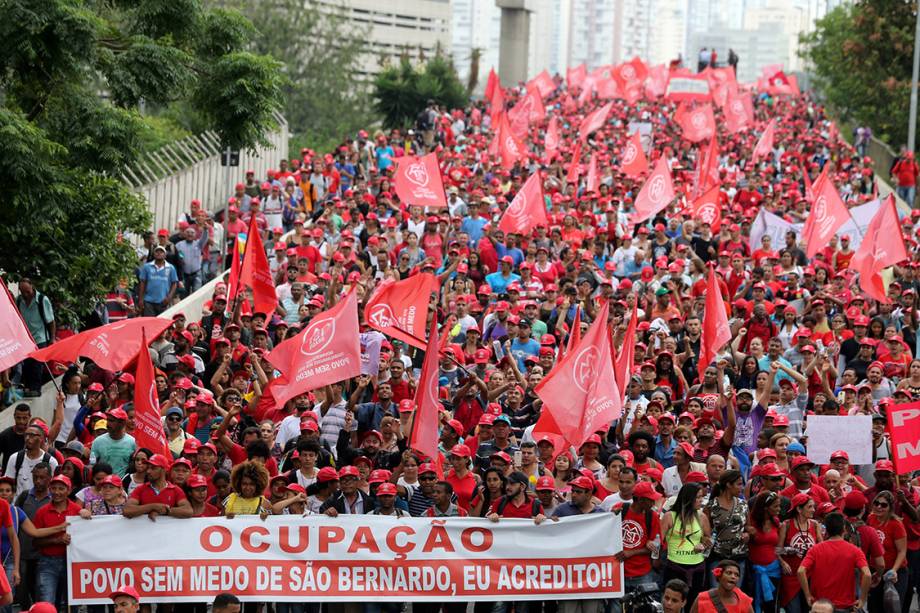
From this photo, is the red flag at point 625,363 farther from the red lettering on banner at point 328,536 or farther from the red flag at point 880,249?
the red flag at point 880,249

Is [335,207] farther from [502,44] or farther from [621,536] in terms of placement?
[502,44]

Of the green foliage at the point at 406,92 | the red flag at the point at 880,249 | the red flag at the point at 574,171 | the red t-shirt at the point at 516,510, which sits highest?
the green foliage at the point at 406,92

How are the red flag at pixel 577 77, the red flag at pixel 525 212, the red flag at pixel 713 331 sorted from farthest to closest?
the red flag at pixel 577 77
the red flag at pixel 525 212
the red flag at pixel 713 331

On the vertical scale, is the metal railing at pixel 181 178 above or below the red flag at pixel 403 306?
above

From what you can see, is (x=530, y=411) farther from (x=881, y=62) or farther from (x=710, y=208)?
(x=881, y=62)

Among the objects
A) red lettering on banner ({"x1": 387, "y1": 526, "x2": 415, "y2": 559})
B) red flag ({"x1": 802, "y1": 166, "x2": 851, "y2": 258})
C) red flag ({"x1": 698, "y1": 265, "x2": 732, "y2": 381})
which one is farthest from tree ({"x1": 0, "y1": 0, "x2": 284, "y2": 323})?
red flag ({"x1": 802, "y1": 166, "x2": 851, "y2": 258})

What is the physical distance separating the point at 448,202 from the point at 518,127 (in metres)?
13.3

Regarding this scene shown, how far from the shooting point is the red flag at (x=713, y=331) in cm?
1605

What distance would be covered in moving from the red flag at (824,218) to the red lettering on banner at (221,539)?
40.9ft

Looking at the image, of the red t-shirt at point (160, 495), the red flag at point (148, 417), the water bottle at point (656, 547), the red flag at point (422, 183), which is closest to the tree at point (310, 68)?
the red flag at point (422, 183)

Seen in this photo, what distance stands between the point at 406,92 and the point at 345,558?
40.2m

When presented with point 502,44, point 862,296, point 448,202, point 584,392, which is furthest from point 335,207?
point 502,44

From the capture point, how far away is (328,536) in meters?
11.8

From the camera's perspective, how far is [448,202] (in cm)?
2584
